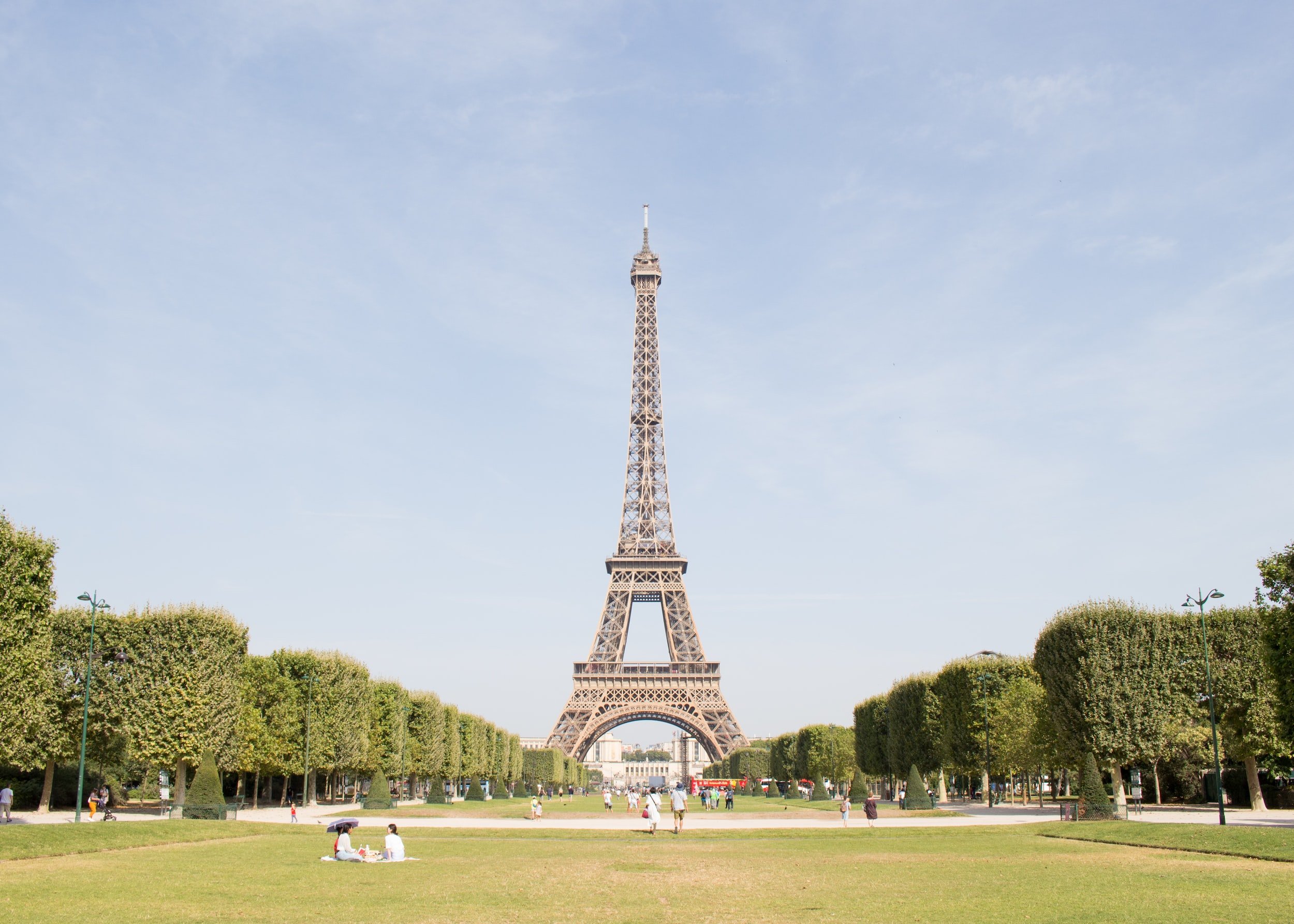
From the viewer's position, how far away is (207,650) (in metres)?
46.8

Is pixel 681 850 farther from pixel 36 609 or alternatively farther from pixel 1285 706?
pixel 36 609

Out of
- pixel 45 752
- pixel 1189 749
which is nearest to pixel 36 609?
pixel 45 752

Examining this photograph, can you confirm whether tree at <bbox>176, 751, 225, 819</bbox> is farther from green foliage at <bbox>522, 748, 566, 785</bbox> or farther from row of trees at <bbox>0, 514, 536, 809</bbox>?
green foliage at <bbox>522, 748, 566, 785</bbox>

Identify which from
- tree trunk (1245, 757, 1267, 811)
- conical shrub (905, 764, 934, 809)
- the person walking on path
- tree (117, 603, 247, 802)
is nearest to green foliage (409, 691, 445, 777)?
tree (117, 603, 247, 802)

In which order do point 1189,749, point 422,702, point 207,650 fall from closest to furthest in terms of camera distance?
point 207,650 → point 1189,749 → point 422,702

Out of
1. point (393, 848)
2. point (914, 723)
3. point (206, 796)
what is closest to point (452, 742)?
point (914, 723)

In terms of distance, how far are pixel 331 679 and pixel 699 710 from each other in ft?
172

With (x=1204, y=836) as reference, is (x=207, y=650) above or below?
above

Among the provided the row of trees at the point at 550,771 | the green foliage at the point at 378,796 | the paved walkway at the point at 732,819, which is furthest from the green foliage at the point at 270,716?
the row of trees at the point at 550,771

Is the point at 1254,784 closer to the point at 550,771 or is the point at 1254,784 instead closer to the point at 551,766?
the point at 551,766

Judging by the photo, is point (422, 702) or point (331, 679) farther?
point (422, 702)

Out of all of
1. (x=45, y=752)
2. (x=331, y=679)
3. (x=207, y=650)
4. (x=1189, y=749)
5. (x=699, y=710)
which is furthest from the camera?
(x=699, y=710)

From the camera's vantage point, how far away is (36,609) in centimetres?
3594

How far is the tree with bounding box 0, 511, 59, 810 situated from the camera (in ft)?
113
